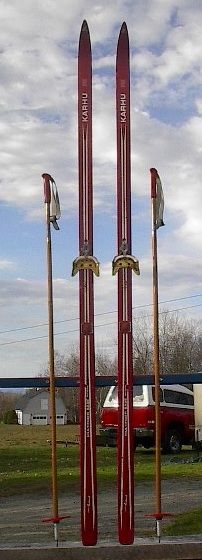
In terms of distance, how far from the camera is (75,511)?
12195 mm

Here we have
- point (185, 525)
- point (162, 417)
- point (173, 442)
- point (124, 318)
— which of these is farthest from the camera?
point (173, 442)

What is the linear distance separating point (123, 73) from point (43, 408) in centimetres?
6904

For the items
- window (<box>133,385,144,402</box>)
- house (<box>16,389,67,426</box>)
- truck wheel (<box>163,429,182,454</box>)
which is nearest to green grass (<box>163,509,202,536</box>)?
window (<box>133,385,144,402</box>)

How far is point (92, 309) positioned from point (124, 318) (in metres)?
0.31

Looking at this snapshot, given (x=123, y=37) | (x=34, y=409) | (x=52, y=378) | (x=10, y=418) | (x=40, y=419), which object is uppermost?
(x=123, y=37)

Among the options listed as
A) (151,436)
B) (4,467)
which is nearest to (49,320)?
(4,467)

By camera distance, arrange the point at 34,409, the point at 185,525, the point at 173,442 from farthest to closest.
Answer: the point at 34,409, the point at 173,442, the point at 185,525

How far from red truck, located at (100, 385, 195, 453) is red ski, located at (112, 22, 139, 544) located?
45.3 ft

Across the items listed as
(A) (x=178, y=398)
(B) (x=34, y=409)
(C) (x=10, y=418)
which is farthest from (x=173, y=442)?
(B) (x=34, y=409)

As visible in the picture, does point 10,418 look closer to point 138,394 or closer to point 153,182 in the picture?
point 138,394

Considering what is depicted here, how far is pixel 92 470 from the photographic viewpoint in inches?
299

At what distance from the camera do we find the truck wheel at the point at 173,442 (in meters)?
22.3

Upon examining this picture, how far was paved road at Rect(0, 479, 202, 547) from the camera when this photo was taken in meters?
9.27

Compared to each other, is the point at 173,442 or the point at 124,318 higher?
the point at 124,318
